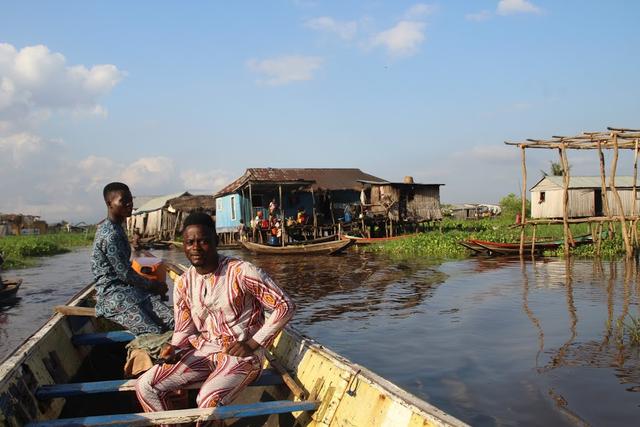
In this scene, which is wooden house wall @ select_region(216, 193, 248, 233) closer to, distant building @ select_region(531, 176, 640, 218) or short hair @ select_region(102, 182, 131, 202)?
distant building @ select_region(531, 176, 640, 218)

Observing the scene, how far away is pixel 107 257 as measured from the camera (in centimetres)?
425

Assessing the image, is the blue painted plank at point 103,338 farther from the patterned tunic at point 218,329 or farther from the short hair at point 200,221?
the short hair at point 200,221

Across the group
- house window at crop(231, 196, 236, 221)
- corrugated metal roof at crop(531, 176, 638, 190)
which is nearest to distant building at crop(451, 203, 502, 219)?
corrugated metal roof at crop(531, 176, 638, 190)

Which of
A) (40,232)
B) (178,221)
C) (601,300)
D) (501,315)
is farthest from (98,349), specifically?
(40,232)

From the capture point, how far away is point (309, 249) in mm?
20719

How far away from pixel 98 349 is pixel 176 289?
2.58 metres

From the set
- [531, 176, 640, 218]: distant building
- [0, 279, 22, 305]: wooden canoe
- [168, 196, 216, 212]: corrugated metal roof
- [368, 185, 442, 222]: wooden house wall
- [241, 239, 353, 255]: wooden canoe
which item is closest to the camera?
[0, 279, 22, 305]: wooden canoe

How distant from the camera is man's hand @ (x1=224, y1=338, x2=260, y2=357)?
3.10 meters

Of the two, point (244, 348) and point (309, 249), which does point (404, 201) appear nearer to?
point (309, 249)

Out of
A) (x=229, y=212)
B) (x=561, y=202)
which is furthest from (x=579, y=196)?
(x=229, y=212)

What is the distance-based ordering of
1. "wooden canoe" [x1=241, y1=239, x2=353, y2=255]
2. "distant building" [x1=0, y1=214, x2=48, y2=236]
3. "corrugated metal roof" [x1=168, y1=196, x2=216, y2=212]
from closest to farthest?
"wooden canoe" [x1=241, y1=239, x2=353, y2=255]
"corrugated metal roof" [x1=168, y1=196, x2=216, y2=212]
"distant building" [x1=0, y1=214, x2=48, y2=236]

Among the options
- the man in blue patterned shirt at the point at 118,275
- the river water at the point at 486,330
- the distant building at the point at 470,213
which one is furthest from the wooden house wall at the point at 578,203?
the man in blue patterned shirt at the point at 118,275

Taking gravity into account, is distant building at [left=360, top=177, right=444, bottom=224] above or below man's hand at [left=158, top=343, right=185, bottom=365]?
above

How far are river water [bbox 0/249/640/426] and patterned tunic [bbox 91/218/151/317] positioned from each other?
9.48ft
